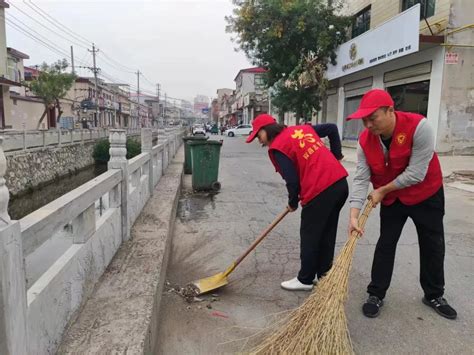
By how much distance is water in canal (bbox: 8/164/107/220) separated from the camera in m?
12.9

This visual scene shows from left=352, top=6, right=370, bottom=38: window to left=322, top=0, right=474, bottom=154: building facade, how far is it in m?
1.69

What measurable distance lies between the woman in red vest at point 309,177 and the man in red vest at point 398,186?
18 centimetres

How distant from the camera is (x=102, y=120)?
61.0 metres

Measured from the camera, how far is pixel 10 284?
1.59 m

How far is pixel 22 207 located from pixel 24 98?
19.1m

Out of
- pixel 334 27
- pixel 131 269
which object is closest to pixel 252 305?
pixel 131 269

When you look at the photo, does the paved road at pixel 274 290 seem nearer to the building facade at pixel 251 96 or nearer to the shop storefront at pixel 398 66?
the shop storefront at pixel 398 66

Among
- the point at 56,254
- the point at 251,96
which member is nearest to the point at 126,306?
the point at 56,254

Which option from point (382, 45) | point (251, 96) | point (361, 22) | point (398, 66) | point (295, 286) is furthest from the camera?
point (251, 96)

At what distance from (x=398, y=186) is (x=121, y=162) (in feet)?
8.50

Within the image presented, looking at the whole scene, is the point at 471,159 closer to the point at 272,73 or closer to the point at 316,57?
the point at 316,57

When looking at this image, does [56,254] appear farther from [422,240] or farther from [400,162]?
[422,240]

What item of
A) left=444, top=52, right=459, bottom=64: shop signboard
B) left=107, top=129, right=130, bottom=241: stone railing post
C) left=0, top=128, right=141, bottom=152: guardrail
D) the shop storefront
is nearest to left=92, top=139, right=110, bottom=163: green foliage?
left=0, top=128, right=141, bottom=152: guardrail

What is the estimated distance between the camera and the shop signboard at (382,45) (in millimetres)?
12273
